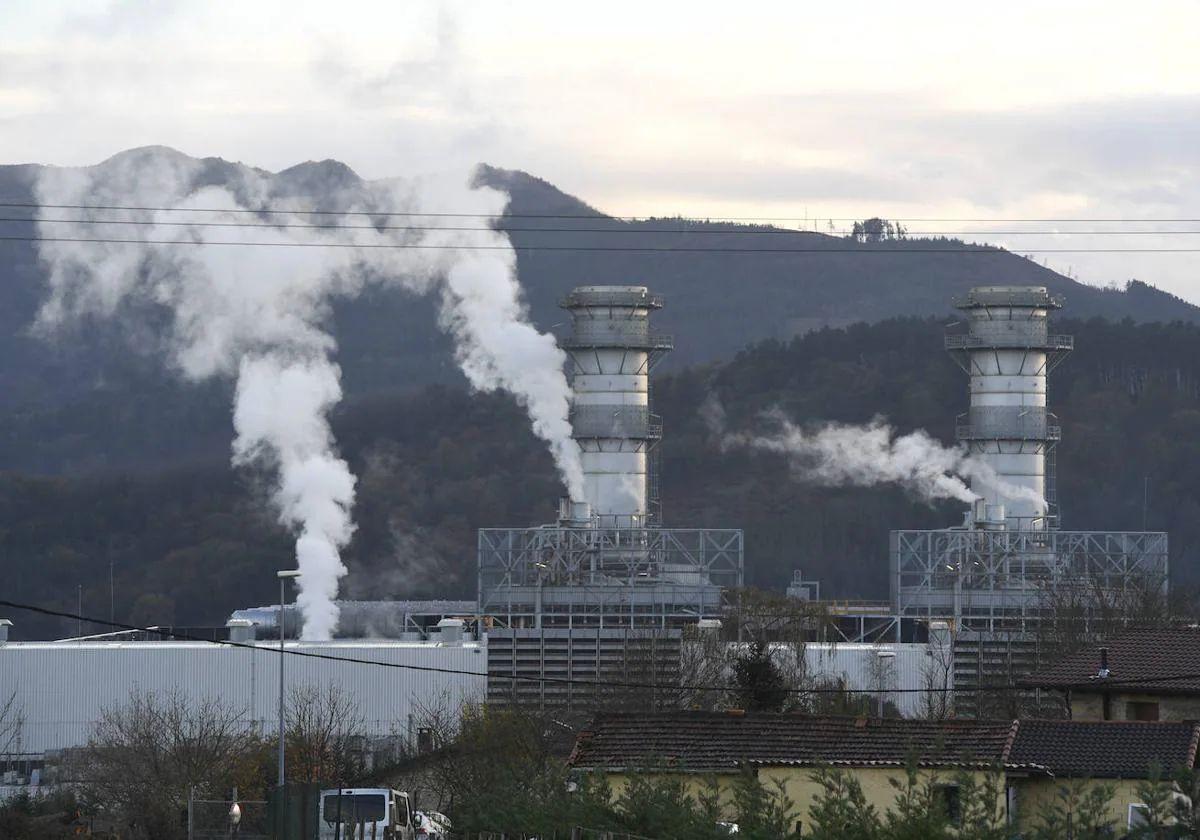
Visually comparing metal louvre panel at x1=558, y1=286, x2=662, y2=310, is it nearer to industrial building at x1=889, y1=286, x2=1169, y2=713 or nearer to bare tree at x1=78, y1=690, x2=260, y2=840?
industrial building at x1=889, y1=286, x2=1169, y2=713

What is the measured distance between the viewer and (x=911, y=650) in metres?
81.3

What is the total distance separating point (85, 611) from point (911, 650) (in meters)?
60.6

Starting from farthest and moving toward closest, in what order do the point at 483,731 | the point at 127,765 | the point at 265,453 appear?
the point at 265,453
the point at 127,765
the point at 483,731

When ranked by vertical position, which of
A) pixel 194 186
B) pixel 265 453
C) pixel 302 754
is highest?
pixel 194 186

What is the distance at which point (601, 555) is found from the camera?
88.4m

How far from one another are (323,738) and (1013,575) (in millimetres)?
38669

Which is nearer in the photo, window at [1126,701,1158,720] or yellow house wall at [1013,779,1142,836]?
yellow house wall at [1013,779,1142,836]

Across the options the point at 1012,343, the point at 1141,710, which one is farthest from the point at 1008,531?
the point at 1141,710

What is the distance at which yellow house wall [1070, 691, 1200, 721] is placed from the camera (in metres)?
43.0

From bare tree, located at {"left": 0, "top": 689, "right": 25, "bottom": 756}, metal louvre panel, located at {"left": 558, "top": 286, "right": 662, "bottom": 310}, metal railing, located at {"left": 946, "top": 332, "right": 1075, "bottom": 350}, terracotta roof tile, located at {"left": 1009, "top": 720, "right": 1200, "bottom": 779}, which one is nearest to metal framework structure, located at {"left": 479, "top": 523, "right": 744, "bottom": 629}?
metal louvre panel, located at {"left": 558, "top": 286, "right": 662, "bottom": 310}

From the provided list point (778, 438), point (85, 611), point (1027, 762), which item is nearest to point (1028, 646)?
point (1027, 762)

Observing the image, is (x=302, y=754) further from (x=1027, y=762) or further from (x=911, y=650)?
(x=911, y=650)

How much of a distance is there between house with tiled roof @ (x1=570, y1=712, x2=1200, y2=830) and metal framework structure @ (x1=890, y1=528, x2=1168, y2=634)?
46411 mm

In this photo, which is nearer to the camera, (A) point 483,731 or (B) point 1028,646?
(A) point 483,731
